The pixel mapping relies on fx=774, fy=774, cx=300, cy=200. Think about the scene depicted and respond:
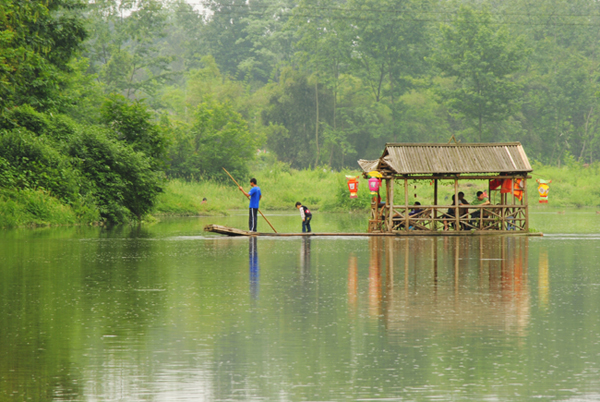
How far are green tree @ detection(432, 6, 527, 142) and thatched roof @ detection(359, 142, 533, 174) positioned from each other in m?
54.3

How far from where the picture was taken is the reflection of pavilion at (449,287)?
10.7 meters

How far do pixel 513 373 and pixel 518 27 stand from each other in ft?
321

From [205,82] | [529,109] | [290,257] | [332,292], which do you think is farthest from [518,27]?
[332,292]

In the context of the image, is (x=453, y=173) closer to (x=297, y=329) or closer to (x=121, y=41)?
(x=297, y=329)

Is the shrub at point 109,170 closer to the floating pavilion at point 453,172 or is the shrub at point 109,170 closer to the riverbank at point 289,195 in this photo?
the riverbank at point 289,195

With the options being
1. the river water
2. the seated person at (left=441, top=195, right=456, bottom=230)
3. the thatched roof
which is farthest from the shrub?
the river water

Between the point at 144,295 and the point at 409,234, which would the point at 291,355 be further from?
the point at 409,234

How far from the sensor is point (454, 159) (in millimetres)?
30312

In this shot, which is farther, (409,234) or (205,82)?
(205,82)

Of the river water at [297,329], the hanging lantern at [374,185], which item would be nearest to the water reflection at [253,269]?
the river water at [297,329]

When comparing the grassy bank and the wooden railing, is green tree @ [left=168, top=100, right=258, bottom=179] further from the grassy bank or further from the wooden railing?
the wooden railing

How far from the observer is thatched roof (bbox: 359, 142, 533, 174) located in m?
29.8

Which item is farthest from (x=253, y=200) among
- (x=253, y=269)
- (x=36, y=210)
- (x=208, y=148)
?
(x=208, y=148)

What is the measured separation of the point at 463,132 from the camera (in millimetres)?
89188
